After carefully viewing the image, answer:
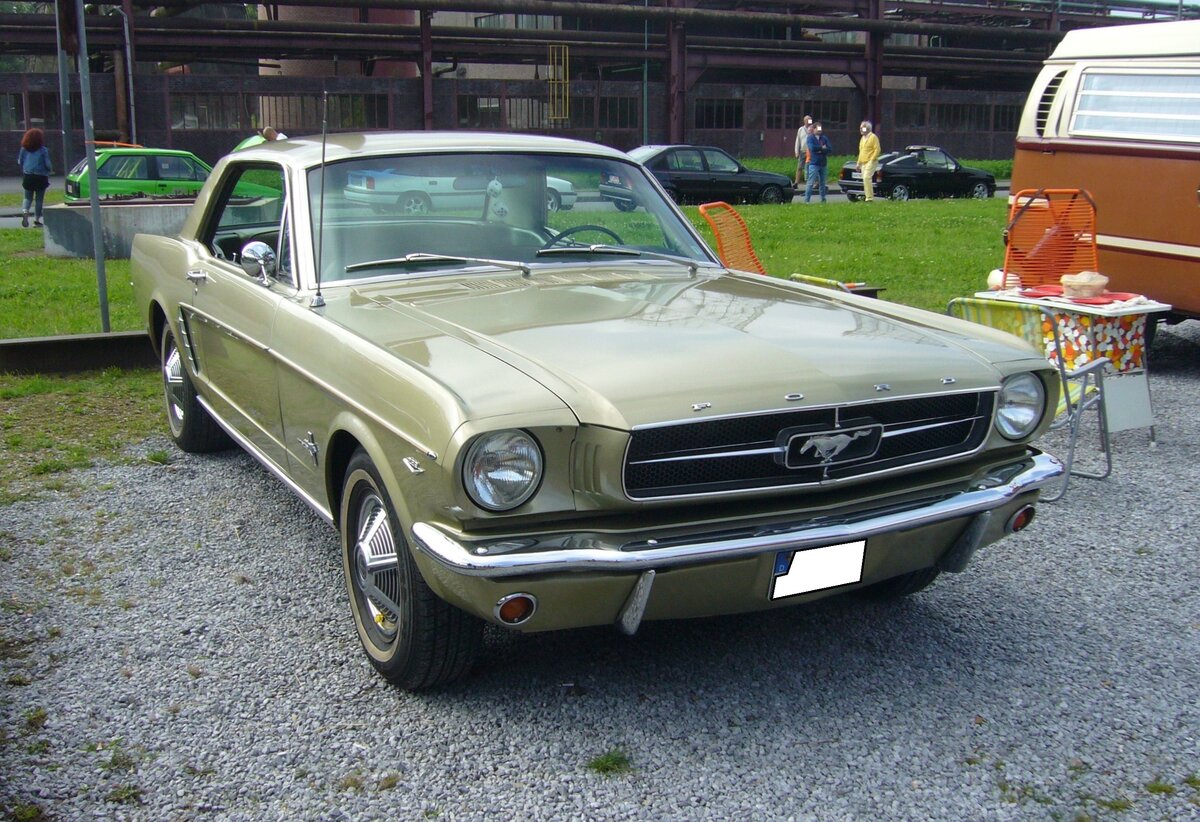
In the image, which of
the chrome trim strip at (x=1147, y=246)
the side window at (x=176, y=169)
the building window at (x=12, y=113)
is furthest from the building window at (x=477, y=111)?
the chrome trim strip at (x=1147, y=246)

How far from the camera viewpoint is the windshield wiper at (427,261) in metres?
4.25

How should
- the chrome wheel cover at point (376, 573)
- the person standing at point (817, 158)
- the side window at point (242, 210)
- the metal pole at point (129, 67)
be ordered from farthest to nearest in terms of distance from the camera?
the metal pole at point (129, 67) < the person standing at point (817, 158) < the side window at point (242, 210) < the chrome wheel cover at point (376, 573)

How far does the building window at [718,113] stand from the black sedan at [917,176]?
44.9ft

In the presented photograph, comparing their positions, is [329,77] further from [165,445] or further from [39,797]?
[39,797]

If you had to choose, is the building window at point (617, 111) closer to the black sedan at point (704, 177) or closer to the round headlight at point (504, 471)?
the black sedan at point (704, 177)

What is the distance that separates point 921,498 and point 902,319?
859mm

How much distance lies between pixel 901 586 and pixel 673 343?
1.38 meters

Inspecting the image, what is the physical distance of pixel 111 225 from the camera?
13.1 metres

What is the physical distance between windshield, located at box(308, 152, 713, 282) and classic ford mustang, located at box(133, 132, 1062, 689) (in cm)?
1

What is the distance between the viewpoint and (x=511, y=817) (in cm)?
287

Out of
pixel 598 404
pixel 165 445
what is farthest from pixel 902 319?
pixel 165 445

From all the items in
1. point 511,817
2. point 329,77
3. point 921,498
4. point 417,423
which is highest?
point 329,77

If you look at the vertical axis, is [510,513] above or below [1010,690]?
above

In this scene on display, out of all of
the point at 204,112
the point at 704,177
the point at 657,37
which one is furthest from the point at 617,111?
the point at 704,177
